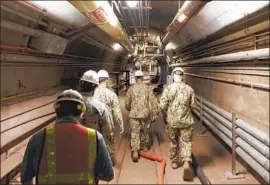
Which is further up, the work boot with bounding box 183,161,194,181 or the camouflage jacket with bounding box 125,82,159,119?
the camouflage jacket with bounding box 125,82,159,119

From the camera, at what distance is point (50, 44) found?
352 cm

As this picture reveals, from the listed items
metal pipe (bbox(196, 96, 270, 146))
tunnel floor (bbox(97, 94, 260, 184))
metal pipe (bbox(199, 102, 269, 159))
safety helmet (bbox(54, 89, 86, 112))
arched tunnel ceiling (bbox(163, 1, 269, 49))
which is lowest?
tunnel floor (bbox(97, 94, 260, 184))

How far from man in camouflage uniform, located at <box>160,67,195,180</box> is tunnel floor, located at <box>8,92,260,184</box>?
0.90ft

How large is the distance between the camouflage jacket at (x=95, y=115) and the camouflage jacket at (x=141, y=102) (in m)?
1.15

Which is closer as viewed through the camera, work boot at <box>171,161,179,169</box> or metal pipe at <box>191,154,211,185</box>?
metal pipe at <box>191,154,211,185</box>

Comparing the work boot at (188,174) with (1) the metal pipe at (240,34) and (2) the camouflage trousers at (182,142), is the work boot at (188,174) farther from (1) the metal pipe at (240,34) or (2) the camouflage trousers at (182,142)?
(1) the metal pipe at (240,34)

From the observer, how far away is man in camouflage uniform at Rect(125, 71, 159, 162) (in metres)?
4.31

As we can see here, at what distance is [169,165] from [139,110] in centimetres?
96

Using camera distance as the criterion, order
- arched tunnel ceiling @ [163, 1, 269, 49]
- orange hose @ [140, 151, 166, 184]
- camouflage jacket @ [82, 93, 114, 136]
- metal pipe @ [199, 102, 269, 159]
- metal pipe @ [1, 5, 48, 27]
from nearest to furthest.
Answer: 1. metal pipe @ [1, 5, 48, 27]
2. arched tunnel ceiling @ [163, 1, 269, 49]
3. metal pipe @ [199, 102, 269, 159]
4. camouflage jacket @ [82, 93, 114, 136]
5. orange hose @ [140, 151, 166, 184]

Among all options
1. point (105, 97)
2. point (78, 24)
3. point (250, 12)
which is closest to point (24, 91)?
point (105, 97)

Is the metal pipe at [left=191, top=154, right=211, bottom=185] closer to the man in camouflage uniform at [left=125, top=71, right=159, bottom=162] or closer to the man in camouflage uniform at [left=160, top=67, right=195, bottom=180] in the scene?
the man in camouflage uniform at [left=160, top=67, right=195, bottom=180]

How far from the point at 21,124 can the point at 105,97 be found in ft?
3.93

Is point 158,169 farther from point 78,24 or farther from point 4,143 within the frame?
→ point 78,24

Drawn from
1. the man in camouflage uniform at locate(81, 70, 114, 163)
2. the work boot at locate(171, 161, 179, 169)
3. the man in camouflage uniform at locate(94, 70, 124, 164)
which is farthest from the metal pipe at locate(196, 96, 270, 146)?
the man in camouflage uniform at locate(81, 70, 114, 163)
